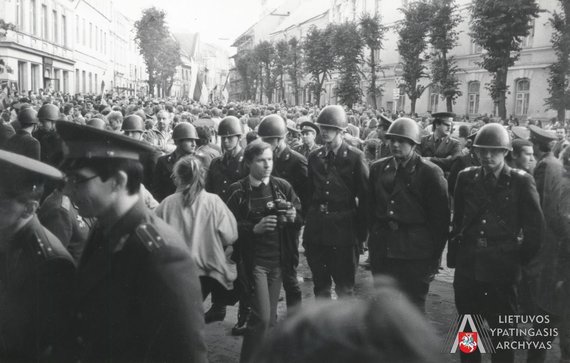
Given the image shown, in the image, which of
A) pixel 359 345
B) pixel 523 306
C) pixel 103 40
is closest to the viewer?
pixel 359 345

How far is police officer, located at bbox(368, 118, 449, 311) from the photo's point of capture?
4.82 m

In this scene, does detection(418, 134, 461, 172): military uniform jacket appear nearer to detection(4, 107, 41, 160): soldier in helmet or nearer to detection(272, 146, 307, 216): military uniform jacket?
detection(272, 146, 307, 216): military uniform jacket

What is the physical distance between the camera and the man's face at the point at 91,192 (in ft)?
7.26

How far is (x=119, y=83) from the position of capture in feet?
159

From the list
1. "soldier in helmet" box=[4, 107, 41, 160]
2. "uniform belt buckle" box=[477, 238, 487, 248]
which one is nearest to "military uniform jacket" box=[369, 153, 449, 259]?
"uniform belt buckle" box=[477, 238, 487, 248]

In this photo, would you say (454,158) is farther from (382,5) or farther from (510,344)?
(382,5)

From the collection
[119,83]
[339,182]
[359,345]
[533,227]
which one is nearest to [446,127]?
[339,182]

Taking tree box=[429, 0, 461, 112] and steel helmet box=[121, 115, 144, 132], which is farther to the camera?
tree box=[429, 0, 461, 112]

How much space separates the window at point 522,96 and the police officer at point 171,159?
2941 centimetres

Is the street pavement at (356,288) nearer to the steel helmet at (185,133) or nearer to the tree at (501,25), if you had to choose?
the steel helmet at (185,133)

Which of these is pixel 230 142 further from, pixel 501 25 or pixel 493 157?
pixel 501 25

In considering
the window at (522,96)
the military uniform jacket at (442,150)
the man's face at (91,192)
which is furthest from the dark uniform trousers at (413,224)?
the window at (522,96)

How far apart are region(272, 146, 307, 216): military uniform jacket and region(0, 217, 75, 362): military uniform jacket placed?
3.82 metres

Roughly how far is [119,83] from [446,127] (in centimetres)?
4397
